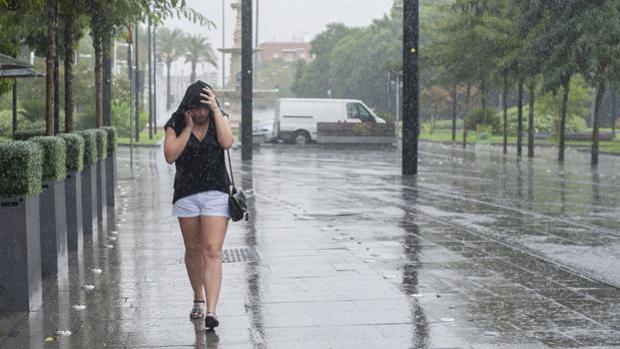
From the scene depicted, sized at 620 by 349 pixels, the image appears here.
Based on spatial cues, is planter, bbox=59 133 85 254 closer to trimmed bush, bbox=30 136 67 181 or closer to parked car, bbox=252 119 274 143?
trimmed bush, bbox=30 136 67 181

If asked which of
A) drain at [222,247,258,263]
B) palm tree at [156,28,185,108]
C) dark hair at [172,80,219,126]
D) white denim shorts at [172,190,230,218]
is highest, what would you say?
palm tree at [156,28,185,108]

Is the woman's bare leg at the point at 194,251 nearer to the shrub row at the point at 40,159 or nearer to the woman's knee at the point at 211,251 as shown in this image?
the woman's knee at the point at 211,251

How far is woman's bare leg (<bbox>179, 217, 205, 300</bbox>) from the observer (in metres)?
7.71

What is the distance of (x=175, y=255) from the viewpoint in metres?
11.2

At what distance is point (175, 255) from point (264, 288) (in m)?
2.35

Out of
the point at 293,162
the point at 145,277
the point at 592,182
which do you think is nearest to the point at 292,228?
the point at 145,277

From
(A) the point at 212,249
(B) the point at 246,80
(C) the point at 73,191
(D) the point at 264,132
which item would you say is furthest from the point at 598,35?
(D) the point at 264,132

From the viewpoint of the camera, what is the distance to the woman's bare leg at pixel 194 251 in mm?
7711

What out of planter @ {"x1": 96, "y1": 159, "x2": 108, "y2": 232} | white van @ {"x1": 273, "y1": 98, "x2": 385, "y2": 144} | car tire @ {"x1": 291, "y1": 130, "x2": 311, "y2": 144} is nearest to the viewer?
planter @ {"x1": 96, "y1": 159, "x2": 108, "y2": 232}

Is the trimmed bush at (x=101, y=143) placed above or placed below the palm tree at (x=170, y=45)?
below

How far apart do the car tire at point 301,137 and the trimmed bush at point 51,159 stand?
3876 centimetres

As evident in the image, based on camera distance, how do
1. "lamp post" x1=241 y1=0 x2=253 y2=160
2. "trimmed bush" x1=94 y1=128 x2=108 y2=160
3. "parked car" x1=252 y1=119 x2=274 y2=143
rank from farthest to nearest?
"parked car" x1=252 y1=119 x2=274 y2=143 < "lamp post" x1=241 y1=0 x2=253 y2=160 < "trimmed bush" x1=94 y1=128 x2=108 y2=160

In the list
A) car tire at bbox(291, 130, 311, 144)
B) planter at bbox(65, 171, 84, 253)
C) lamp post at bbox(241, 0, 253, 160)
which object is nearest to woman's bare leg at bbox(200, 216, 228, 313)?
planter at bbox(65, 171, 84, 253)

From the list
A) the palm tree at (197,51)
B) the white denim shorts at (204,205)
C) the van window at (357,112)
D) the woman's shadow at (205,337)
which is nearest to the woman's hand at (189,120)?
the white denim shorts at (204,205)
